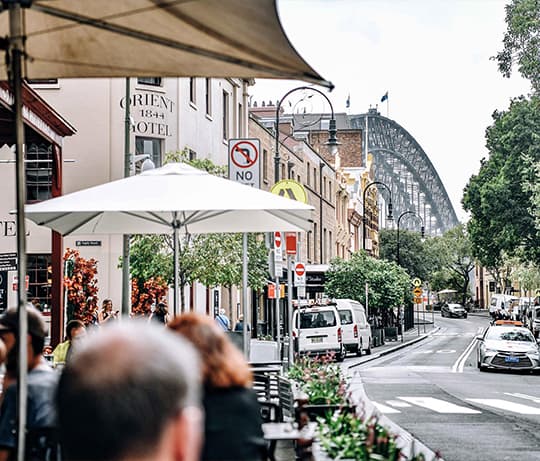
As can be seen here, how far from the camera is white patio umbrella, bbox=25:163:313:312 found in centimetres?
977

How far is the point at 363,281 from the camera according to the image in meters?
53.4

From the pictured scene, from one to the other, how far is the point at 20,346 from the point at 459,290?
492 ft

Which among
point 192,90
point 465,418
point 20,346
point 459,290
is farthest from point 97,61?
point 459,290

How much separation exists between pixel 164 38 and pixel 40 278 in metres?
26.8

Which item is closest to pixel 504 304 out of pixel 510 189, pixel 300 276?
pixel 510 189

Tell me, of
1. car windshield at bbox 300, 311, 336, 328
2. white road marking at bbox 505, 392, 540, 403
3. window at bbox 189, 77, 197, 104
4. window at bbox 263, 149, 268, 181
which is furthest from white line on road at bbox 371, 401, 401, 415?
window at bbox 263, 149, 268, 181

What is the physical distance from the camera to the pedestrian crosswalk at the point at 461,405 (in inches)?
725

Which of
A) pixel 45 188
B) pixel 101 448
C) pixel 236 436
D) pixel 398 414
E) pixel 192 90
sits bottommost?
pixel 398 414

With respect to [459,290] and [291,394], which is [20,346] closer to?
[291,394]

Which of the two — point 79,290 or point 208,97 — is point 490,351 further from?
point 208,97

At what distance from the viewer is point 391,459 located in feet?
20.1

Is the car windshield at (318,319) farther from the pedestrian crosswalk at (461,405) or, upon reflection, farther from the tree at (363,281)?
the pedestrian crosswalk at (461,405)

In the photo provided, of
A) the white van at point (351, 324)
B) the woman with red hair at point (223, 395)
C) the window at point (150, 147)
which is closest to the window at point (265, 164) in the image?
the white van at point (351, 324)

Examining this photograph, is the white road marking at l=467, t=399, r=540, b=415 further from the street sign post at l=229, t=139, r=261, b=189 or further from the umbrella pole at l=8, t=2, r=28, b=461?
the umbrella pole at l=8, t=2, r=28, b=461
